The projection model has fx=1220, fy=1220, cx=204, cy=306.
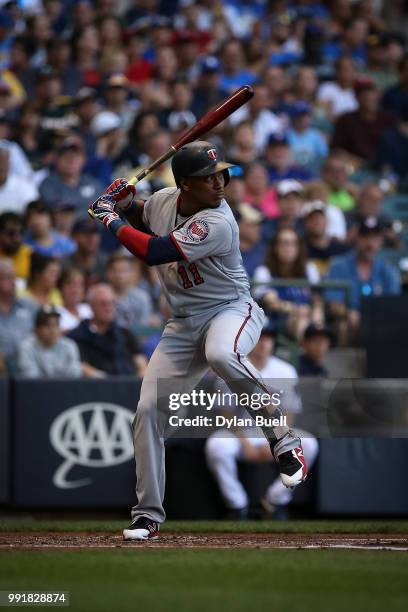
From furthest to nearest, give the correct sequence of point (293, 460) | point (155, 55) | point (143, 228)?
point (155, 55)
point (143, 228)
point (293, 460)

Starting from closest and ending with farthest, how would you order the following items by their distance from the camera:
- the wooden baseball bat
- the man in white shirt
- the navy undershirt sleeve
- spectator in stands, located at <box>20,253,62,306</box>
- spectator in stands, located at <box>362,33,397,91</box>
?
the navy undershirt sleeve < the wooden baseball bat < the man in white shirt < spectator in stands, located at <box>20,253,62,306</box> < spectator in stands, located at <box>362,33,397,91</box>

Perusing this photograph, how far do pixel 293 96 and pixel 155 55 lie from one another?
5.56 ft

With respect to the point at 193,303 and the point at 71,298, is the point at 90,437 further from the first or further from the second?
the point at 193,303

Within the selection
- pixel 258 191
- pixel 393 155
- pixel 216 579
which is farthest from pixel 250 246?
pixel 216 579

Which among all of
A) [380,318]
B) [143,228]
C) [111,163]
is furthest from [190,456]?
[111,163]

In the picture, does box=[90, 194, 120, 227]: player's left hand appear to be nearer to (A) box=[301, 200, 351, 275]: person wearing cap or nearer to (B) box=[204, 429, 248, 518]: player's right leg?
(B) box=[204, 429, 248, 518]: player's right leg

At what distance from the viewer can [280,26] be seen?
15609 millimetres

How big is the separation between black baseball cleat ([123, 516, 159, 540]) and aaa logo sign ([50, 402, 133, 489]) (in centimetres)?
312

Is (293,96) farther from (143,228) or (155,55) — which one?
(143,228)

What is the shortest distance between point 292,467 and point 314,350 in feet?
12.3

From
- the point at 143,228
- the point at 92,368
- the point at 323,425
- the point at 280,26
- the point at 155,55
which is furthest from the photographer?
the point at 280,26

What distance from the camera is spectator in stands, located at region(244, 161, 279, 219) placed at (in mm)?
12078

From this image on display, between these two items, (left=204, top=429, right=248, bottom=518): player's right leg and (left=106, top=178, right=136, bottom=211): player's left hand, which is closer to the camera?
(left=106, top=178, right=136, bottom=211): player's left hand

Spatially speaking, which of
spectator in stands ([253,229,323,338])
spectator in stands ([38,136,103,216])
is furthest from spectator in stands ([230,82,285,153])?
spectator in stands ([253,229,323,338])
